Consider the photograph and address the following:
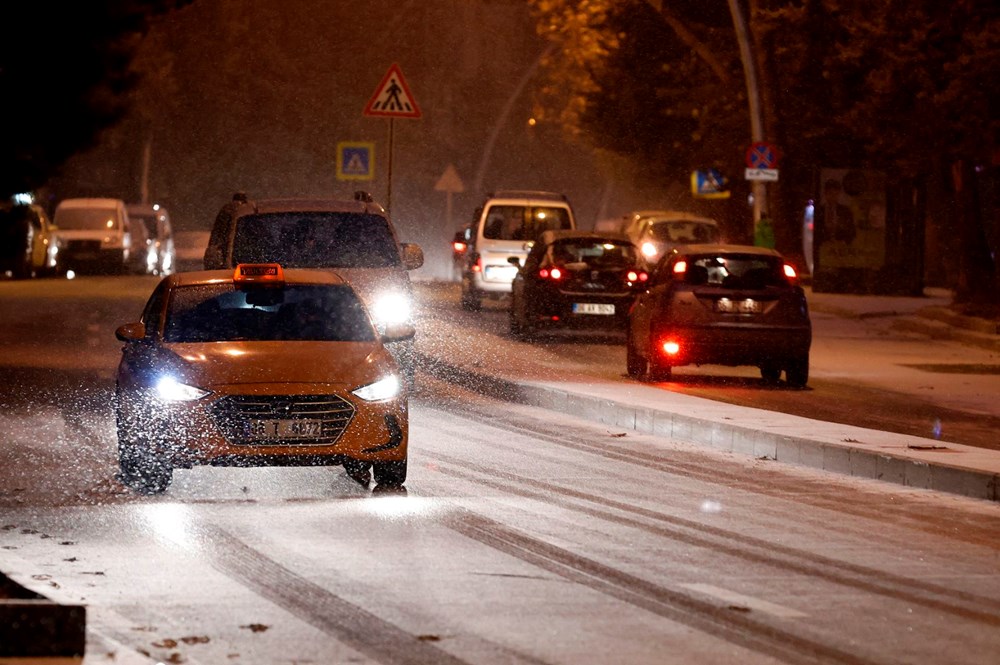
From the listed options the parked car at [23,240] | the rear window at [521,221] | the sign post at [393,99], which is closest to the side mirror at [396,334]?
the sign post at [393,99]

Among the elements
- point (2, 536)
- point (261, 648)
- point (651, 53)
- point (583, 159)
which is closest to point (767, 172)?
point (651, 53)

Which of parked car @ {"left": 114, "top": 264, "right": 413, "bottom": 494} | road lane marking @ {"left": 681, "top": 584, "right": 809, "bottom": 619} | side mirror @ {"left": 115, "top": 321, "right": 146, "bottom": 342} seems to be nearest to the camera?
road lane marking @ {"left": 681, "top": 584, "right": 809, "bottom": 619}

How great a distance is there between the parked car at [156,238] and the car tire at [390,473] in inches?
1625

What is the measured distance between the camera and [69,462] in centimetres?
1370

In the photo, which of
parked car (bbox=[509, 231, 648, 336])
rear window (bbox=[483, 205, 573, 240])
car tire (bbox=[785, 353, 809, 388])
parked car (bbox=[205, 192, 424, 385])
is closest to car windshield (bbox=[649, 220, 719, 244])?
rear window (bbox=[483, 205, 573, 240])

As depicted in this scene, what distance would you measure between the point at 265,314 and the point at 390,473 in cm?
167

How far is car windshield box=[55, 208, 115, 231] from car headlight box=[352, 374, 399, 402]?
39644 mm

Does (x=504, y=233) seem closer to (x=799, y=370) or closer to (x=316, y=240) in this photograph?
(x=799, y=370)

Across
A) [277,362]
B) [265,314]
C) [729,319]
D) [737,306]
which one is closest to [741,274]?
[737,306]

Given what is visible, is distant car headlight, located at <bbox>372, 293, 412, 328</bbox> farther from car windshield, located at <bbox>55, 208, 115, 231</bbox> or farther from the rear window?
car windshield, located at <bbox>55, 208, 115, 231</bbox>

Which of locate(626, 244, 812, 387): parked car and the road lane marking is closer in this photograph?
the road lane marking

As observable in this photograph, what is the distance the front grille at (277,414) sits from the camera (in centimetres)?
1207

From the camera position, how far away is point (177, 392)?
39.9ft

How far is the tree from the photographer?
50.0m
